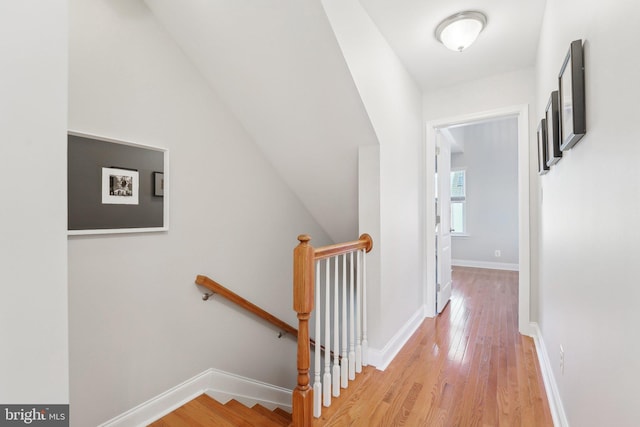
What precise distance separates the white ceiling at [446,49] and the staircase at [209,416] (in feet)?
9.16

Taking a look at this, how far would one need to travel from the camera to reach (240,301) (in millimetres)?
2195

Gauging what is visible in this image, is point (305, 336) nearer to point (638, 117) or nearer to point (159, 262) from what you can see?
point (159, 262)

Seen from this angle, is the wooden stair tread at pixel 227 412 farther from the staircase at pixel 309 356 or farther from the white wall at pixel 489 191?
the white wall at pixel 489 191

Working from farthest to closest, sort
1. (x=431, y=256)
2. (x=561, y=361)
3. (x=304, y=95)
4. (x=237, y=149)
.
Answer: (x=431, y=256)
(x=237, y=149)
(x=304, y=95)
(x=561, y=361)

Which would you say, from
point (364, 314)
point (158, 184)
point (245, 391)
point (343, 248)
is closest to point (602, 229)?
point (343, 248)

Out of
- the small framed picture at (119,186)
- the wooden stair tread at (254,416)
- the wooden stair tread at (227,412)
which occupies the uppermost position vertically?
the small framed picture at (119,186)

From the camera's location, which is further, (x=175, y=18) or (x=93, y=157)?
(x=175, y=18)

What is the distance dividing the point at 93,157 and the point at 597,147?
2.20 meters

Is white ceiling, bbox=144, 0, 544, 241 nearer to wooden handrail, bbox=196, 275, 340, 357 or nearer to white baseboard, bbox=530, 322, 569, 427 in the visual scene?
wooden handrail, bbox=196, 275, 340, 357

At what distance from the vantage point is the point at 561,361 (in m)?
1.45

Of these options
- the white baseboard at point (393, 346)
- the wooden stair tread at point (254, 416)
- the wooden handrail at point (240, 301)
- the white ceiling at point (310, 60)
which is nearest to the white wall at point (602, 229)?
the white ceiling at point (310, 60)

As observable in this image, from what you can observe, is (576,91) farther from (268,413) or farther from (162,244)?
(268,413)

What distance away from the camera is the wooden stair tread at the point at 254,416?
1.80m

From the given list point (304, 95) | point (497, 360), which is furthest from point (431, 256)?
point (304, 95)
